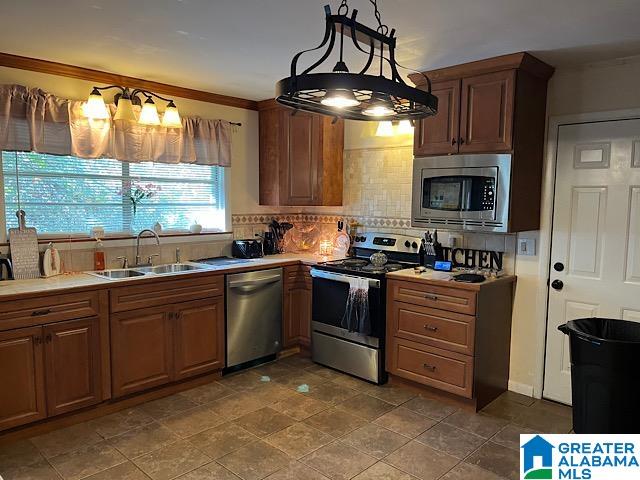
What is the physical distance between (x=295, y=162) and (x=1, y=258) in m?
2.45

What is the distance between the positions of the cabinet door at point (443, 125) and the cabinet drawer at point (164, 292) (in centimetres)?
186

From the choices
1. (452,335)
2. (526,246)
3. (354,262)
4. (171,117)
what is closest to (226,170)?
(171,117)

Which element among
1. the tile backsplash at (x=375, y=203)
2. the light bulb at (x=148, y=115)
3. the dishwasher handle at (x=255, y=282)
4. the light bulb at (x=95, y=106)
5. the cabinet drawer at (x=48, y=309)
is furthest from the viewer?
the tile backsplash at (x=375, y=203)

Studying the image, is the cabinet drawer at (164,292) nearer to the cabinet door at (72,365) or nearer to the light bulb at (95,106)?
the cabinet door at (72,365)

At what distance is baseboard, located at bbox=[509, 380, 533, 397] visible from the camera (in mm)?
3555

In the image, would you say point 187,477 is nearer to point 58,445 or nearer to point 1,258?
point 58,445

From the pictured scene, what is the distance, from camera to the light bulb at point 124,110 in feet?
11.4

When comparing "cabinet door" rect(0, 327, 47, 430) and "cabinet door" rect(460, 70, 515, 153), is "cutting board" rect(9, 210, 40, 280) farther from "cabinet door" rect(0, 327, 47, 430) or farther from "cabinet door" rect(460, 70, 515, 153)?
"cabinet door" rect(460, 70, 515, 153)

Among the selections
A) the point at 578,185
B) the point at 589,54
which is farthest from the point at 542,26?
the point at 578,185

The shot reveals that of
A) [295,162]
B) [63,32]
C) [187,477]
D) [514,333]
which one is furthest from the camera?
[295,162]

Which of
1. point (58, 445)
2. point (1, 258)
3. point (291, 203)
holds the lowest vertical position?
point (58, 445)

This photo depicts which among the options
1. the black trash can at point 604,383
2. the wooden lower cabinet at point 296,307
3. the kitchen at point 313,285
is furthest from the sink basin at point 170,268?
the black trash can at point 604,383

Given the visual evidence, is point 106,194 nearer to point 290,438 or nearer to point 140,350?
point 140,350

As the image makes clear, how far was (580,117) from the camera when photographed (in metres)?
3.26
